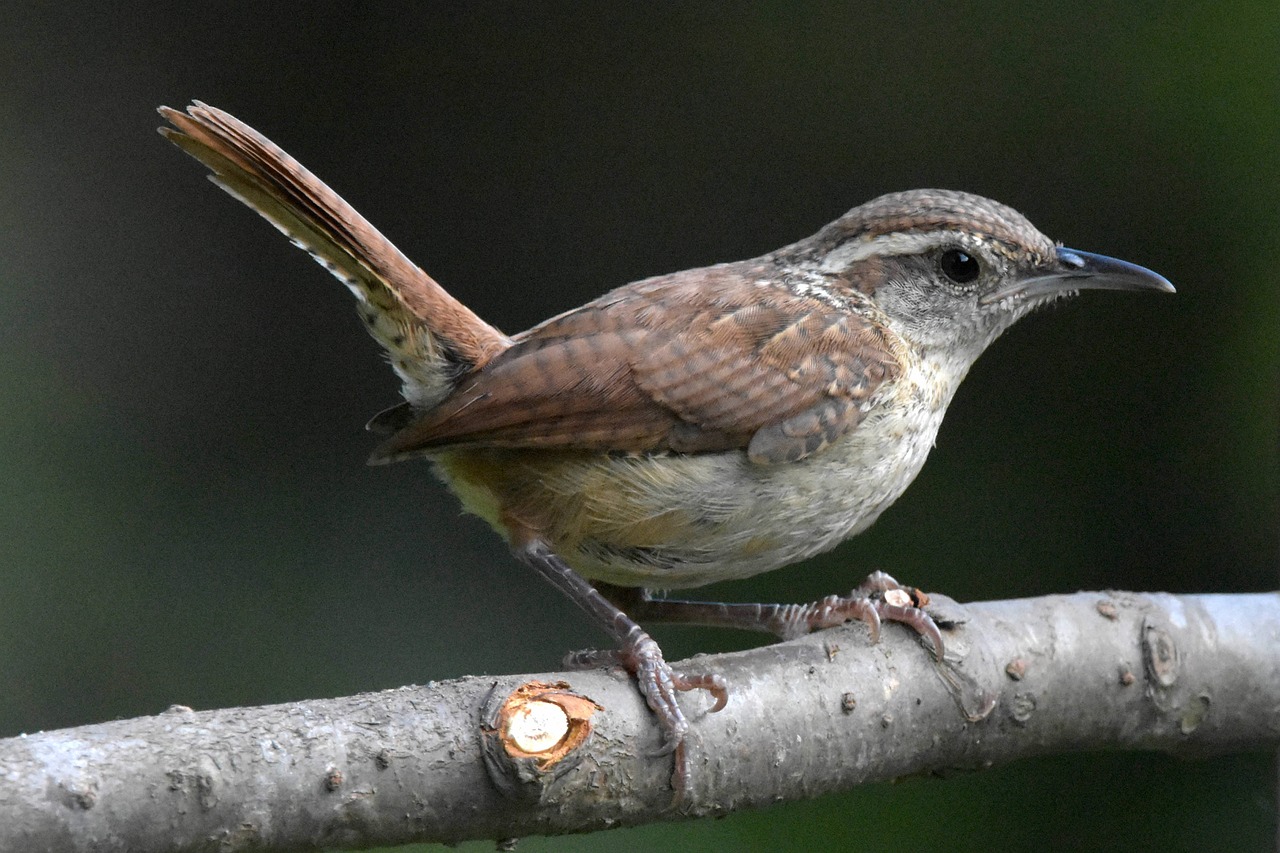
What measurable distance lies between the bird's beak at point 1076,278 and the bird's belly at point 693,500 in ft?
1.36

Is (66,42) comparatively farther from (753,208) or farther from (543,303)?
(753,208)

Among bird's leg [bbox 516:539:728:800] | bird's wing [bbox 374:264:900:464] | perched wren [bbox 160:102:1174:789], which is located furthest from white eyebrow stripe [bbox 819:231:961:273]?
bird's leg [bbox 516:539:728:800]

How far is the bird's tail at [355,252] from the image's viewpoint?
2.56 meters

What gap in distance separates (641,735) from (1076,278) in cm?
151

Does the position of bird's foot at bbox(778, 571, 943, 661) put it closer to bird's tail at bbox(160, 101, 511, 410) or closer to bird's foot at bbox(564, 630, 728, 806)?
bird's foot at bbox(564, 630, 728, 806)

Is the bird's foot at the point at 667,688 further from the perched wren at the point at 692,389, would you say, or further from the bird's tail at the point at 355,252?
the bird's tail at the point at 355,252

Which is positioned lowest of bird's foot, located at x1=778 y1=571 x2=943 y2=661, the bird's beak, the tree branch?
the tree branch

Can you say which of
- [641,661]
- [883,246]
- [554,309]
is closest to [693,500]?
[641,661]

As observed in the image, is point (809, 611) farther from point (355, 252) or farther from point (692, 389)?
point (355, 252)

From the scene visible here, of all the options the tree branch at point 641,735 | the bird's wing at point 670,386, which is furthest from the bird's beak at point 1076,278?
the tree branch at point 641,735

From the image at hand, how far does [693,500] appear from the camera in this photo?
2.61 metres

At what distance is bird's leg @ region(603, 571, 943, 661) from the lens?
2684 millimetres

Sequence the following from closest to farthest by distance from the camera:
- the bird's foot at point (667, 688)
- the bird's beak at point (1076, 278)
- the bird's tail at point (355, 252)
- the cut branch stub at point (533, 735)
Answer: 1. the cut branch stub at point (533, 735)
2. the bird's foot at point (667, 688)
3. the bird's tail at point (355, 252)
4. the bird's beak at point (1076, 278)

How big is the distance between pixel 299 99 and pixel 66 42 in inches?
29.1
